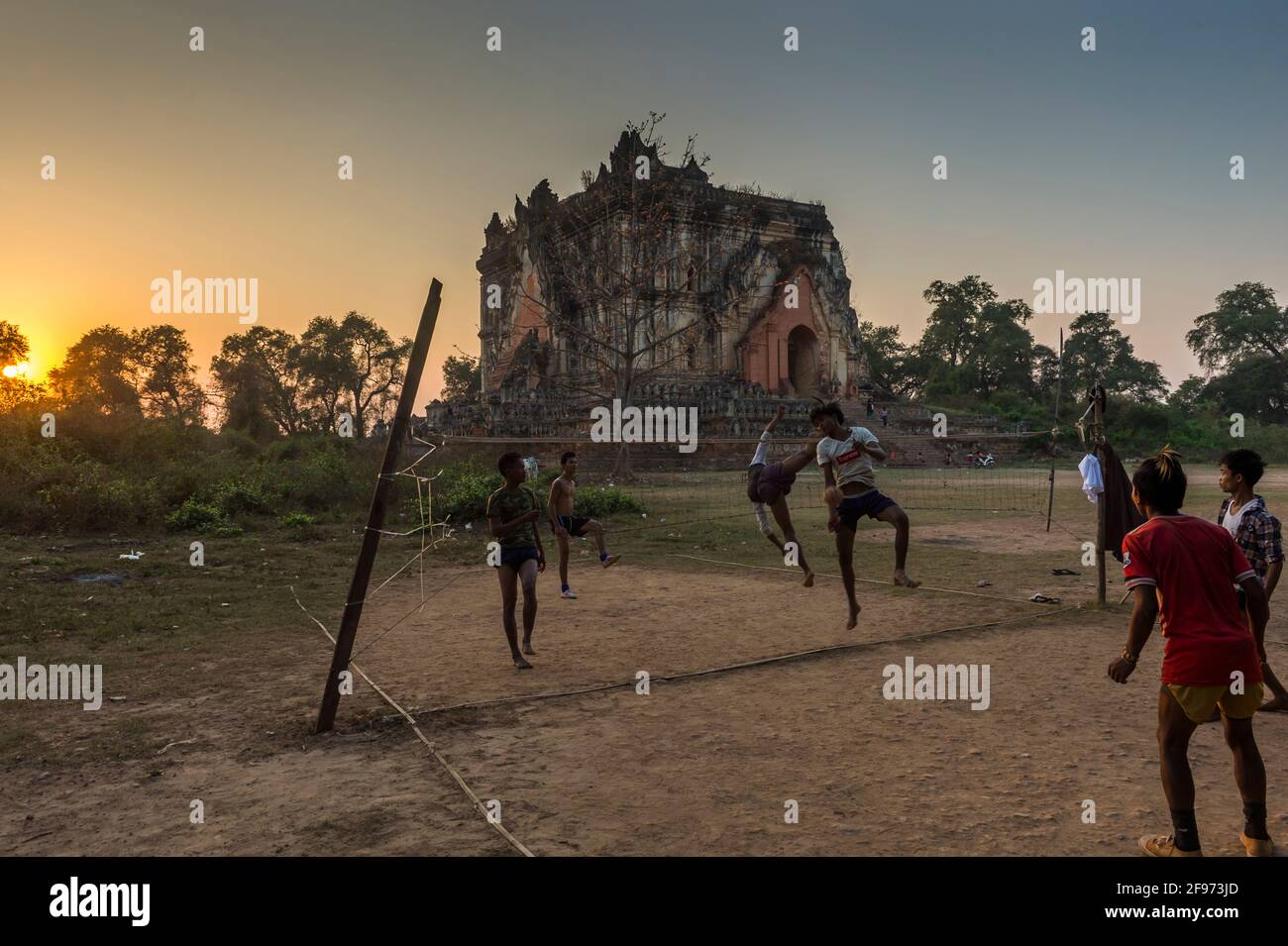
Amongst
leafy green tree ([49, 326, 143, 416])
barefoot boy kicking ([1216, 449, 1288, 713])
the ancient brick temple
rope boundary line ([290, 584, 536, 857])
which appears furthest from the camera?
leafy green tree ([49, 326, 143, 416])

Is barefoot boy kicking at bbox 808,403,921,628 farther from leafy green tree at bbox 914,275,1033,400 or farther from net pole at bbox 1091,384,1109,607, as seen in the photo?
A: leafy green tree at bbox 914,275,1033,400

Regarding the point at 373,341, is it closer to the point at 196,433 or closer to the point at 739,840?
the point at 196,433

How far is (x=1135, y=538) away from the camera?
12.3 ft

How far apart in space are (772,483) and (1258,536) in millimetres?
4019

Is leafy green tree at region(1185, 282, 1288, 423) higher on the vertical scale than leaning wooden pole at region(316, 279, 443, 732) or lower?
higher

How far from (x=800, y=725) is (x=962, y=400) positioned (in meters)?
50.7

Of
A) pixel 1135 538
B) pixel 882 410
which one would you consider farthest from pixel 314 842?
pixel 882 410

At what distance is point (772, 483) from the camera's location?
27.7 feet

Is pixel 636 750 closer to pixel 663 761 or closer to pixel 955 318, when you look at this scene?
pixel 663 761

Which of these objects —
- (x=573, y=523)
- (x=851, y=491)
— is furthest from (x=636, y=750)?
(x=573, y=523)

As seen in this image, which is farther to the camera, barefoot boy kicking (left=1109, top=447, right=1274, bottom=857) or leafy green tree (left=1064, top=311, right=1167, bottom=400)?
leafy green tree (left=1064, top=311, right=1167, bottom=400)

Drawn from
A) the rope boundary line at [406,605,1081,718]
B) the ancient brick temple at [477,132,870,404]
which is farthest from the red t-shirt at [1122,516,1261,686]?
the ancient brick temple at [477,132,870,404]

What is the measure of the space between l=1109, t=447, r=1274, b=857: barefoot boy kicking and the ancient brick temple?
29435 millimetres

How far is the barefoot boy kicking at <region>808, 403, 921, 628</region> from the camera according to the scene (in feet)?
25.3
